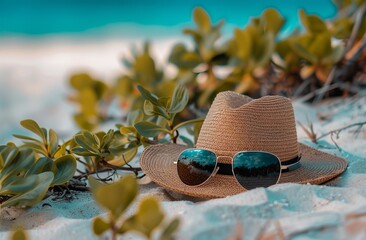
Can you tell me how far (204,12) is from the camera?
231cm

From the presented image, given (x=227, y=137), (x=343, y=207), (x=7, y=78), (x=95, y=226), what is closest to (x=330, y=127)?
(x=227, y=137)

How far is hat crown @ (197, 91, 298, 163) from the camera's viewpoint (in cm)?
128

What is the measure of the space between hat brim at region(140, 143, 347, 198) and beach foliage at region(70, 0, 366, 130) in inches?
28.0

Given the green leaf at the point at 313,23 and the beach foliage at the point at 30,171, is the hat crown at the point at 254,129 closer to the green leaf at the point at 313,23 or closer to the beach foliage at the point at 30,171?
the beach foliage at the point at 30,171

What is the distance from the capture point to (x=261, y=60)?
226 cm

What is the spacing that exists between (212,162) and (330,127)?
0.72 meters

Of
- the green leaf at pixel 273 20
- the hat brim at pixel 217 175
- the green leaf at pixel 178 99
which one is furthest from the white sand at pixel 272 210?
the green leaf at pixel 273 20

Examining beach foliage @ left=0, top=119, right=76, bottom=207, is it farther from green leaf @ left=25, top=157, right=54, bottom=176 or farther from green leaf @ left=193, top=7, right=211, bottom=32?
green leaf @ left=193, top=7, right=211, bottom=32

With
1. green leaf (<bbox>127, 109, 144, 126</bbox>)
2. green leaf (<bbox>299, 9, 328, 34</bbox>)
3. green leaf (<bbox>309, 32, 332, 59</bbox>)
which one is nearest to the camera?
green leaf (<bbox>127, 109, 144, 126</bbox>)

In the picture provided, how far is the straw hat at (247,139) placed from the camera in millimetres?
1268

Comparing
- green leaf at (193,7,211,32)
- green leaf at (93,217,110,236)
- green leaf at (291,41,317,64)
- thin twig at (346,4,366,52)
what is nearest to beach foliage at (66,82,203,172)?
green leaf at (93,217,110,236)

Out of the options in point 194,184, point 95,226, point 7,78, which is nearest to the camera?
point 95,226

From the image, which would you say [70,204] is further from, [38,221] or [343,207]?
[343,207]

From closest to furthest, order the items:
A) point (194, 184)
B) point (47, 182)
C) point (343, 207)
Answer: point (343, 207), point (47, 182), point (194, 184)
